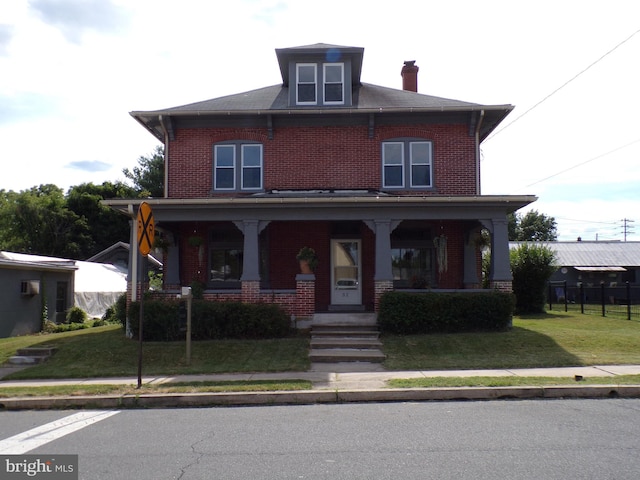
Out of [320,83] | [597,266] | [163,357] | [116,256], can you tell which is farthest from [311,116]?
[597,266]

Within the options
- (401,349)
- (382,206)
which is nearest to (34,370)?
(401,349)

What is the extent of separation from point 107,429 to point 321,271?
1045 centimetres

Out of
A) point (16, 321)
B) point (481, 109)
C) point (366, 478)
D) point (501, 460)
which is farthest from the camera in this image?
point (16, 321)

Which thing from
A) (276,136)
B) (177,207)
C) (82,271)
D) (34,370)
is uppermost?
(276,136)

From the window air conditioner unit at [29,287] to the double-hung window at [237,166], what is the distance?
9.16 meters

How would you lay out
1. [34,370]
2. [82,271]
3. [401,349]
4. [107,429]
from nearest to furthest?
[107,429] < [34,370] < [401,349] < [82,271]

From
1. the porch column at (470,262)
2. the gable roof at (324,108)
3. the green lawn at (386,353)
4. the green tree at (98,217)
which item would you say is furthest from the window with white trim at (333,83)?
the green tree at (98,217)

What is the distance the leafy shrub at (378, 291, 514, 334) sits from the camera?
1414 centimetres

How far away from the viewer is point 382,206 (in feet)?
49.2

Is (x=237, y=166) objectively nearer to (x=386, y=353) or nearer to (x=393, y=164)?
(x=393, y=164)

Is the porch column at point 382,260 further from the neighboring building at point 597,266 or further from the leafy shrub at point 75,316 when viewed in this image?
the neighboring building at point 597,266

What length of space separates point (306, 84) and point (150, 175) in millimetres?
36540

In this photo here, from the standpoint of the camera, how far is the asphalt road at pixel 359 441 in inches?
209

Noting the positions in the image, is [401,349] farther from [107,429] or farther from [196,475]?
[196,475]
